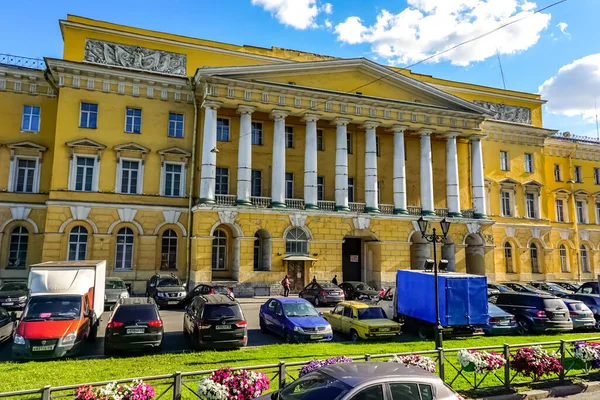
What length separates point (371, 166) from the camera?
3347 centimetres

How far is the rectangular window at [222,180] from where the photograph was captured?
32.2 m

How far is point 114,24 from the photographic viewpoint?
1207 inches

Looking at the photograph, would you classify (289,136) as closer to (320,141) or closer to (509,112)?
(320,141)

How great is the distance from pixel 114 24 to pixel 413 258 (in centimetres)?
2949

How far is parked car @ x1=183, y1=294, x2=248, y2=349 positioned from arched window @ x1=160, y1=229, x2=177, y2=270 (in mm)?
16452

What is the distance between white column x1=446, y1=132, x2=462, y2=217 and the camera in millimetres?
35791

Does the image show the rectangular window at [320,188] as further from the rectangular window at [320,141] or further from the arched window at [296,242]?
the arched window at [296,242]

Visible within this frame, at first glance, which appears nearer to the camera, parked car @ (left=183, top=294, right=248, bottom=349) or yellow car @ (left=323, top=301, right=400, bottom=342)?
parked car @ (left=183, top=294, right=248, bottom=349)

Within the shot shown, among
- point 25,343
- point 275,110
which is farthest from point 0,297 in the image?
point 275,110

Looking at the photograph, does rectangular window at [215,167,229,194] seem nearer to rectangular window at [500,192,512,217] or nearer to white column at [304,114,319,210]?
white column at [304,114,319,210]

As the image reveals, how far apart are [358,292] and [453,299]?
10.8 metres

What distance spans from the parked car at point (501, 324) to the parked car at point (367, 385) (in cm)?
1263

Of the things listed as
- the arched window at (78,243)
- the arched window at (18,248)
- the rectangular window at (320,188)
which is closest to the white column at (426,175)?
the rectangular window at (320,188)

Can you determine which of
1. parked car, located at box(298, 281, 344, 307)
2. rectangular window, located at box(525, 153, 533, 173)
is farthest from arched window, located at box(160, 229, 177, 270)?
rectangular window, located at box(525, 153, 533, 173)
